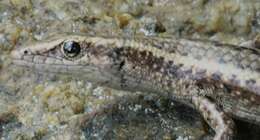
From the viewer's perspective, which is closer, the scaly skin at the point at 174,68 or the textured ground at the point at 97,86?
the scaly skin at the point at 174,68

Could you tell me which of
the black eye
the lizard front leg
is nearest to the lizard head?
the black eye

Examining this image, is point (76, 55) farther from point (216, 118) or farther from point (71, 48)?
point (216, 118)

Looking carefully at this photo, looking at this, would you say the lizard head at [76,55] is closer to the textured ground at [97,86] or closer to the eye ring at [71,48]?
the eye ring at [71,48]

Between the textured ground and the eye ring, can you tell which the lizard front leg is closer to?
the textured ground

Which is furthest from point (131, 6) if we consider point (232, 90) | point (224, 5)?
point (232, 90)

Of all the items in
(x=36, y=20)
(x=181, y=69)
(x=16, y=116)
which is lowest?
(x=16, y=116)

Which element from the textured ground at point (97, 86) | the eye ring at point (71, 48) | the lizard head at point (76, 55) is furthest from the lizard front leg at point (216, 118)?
the eye ring at point (71, 48)

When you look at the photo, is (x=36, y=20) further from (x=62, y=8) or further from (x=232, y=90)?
(x=232, y=90)
